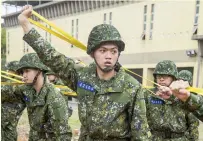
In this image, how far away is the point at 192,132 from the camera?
19.8ft

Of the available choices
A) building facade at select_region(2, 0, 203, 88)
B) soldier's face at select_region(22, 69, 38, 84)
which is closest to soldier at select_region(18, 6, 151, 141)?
soldier's face at select_region(22, 69, 38, 84)

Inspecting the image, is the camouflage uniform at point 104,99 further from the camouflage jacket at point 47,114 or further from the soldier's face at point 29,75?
the soldier's face at point 29,75

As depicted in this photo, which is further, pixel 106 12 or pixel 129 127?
pixel 106 12

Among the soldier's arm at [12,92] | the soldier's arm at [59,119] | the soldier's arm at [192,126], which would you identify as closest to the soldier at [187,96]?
the soldier's arm at [59,119]

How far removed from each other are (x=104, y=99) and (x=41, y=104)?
1.23 meters

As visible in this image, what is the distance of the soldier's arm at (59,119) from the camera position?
4.49 meters

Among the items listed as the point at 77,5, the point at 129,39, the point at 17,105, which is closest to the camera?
the point at 17,105

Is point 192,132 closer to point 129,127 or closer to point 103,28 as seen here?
point 129,127

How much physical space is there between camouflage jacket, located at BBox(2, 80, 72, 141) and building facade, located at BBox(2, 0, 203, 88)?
21.1 meters

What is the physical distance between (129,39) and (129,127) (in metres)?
29.3

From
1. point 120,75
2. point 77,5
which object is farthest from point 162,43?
point 120,75

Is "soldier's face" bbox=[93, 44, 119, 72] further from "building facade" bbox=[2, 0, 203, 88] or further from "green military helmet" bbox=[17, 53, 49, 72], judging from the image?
"building facade" bbox=[2, 0, 203, 88]

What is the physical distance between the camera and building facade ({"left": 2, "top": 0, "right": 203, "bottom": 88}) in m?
26.5

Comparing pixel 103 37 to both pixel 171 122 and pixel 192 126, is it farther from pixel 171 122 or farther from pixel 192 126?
pixel 192 126
